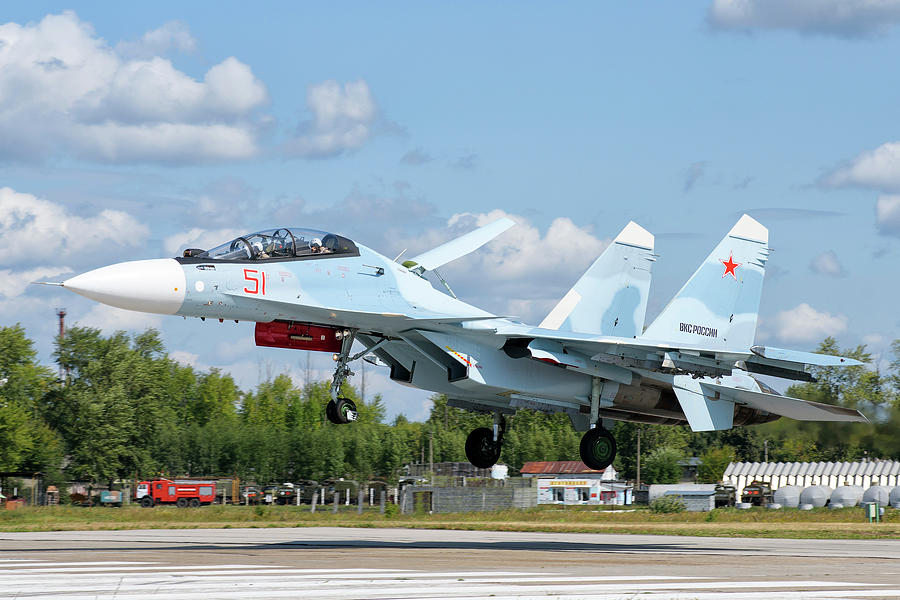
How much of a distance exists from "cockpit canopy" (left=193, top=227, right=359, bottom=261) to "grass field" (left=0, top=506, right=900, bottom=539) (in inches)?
807

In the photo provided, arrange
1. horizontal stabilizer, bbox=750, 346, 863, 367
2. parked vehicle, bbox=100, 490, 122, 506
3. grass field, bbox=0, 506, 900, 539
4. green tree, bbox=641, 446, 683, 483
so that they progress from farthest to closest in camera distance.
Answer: green tree, bbox=641, 446, 683, 483 → parked vehicle, bbox=100, 490, 122, 506 → grass field, bbox=0, 506, 900, 539 → horizontal stabilizer, bbox=750, 346, 863, 367

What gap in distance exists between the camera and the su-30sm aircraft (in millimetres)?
17219

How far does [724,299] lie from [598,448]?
5301mm

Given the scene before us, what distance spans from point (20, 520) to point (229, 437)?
29599 mm

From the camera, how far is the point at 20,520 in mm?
42562

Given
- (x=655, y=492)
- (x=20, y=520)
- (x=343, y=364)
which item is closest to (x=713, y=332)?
(x=343, y=364)

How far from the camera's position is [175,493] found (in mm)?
61656

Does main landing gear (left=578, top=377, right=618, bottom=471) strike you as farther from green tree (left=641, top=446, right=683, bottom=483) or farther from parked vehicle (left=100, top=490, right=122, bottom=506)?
green tree (left=641, top=446, right=683, bottom=483)

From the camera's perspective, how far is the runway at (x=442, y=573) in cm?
1241

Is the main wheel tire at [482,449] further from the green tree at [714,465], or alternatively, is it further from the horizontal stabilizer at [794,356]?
the green tree at [714,465]

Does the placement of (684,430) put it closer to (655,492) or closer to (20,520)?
(655,492)

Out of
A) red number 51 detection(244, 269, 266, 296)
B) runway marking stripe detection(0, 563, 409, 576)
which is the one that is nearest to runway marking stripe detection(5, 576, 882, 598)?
runway marking stripe detection(0, 563, 409, 576)

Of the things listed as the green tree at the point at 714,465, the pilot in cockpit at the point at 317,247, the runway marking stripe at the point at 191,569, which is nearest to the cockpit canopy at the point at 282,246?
the pilot in cockpit at the point at 317,247

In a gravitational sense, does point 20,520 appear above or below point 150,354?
below
